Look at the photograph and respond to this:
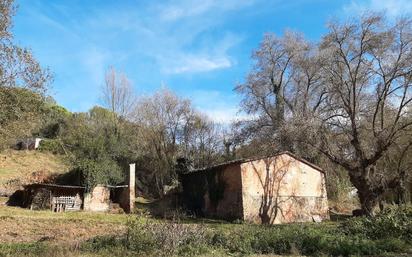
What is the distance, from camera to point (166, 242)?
13219mm

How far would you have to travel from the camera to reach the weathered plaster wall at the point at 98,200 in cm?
3731

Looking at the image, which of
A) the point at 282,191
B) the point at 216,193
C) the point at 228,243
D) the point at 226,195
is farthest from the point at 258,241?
the point at 216,193

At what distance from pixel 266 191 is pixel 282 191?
159cm

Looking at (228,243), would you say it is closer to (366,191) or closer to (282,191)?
(366,191)

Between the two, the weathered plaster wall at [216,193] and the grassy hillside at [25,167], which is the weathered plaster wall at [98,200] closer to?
the grassy hillside at [25,167]

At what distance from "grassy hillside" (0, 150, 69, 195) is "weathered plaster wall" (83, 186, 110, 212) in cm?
699

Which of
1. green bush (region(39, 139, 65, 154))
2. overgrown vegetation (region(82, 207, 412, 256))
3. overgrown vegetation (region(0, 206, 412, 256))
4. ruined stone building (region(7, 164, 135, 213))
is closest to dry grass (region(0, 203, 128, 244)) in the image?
overgrown vegetation (region(0, 206, 412, 256))

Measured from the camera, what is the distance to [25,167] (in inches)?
1838

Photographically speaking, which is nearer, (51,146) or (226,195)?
(226,195)

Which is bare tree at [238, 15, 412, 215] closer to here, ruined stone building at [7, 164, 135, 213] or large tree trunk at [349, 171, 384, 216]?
large tree trunk at [349, 171, 384, 216]

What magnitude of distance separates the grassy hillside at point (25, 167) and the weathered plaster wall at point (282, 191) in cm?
2132

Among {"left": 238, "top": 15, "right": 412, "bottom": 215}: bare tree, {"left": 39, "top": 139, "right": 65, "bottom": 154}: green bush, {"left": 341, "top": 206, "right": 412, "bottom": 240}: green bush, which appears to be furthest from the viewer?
{"left": 39, "top": 139, "right": 65, "bottom": 154}: green bush

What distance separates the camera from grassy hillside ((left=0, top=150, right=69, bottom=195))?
40.2 meters

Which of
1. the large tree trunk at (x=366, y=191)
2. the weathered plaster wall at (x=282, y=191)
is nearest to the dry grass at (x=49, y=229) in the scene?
the weathered plaster wall at (x=282, y=191)
